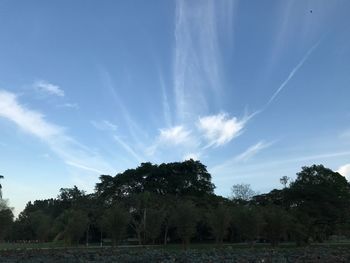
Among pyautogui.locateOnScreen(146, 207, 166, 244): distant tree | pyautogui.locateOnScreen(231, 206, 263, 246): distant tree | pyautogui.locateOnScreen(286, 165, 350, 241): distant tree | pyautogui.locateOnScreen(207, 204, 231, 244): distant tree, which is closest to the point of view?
pyautogui.locateOnScreen(231, 206, 263, 246): distant tree

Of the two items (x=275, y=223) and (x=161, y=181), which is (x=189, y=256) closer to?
(x=275, y=223)

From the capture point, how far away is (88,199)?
343 ft

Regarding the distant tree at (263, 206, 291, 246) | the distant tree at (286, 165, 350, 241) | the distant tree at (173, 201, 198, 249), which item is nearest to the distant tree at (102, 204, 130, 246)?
the distant tree at (173, 201, 198, 249)

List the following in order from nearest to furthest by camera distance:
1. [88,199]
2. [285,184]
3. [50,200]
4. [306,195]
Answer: [306,195], [285,184], [88,199], [50,200]

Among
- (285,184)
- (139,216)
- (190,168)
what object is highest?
(190,168)

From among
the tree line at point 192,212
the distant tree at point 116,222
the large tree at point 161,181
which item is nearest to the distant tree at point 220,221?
the tree line at point 192,212

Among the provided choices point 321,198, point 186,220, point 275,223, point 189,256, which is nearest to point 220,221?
point 186,220

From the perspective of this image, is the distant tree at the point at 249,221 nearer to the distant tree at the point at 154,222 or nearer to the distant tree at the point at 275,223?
the distant tree at the point at 275,223

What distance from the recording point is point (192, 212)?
62.9 meters

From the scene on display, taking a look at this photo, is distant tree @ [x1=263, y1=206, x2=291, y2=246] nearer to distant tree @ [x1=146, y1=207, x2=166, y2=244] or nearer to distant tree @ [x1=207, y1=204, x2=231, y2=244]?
distant tree @ [x1=207, y1=204, x2=231, y2=244]

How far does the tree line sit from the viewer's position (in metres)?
63.1

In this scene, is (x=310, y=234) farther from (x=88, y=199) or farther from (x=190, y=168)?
(x=88, y=199)

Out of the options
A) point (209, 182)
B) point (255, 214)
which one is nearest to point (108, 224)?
point (255, 214)

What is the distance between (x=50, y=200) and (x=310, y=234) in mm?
118767
